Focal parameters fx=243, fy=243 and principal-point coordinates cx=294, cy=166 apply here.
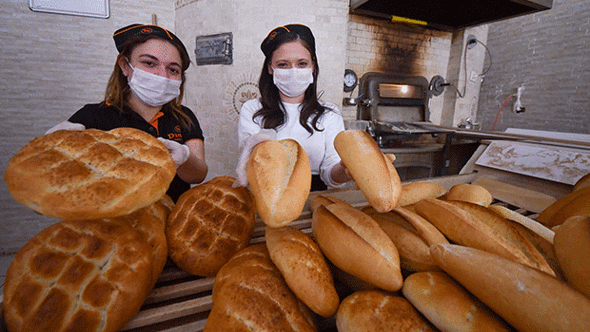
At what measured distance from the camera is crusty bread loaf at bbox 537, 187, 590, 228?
0.84 meters

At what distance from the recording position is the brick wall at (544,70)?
589cm

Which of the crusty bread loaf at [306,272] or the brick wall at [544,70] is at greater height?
the brick wall at [544,70]

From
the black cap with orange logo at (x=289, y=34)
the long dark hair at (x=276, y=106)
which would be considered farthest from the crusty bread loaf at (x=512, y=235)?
the black cap with orange logo at (x=289, y=34)

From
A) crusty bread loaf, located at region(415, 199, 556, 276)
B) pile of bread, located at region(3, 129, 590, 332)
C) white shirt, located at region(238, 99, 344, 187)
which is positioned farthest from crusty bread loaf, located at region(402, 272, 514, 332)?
white shirt, located at region(238, 99, 344, 187)

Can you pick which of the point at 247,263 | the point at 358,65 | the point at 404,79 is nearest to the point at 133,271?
the point at 247,263

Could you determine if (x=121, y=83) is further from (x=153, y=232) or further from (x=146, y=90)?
(x=153, y=232)

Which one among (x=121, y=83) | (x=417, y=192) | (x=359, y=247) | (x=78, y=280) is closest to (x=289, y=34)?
(x=121, y=83)

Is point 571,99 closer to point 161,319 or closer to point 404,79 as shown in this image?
point 404,79

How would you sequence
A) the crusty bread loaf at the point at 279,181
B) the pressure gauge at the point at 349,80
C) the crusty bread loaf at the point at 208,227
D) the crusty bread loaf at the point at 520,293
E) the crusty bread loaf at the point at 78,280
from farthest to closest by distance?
the pressure gauge at the point at 349,80, the crusty bread loaf at the point at 208,227, the crusty bread loaf at the point at 279,181, the crusty bread loaf at the point at 78,280, the crusty bread loaf at the point at 520,293

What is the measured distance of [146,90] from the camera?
170 cm

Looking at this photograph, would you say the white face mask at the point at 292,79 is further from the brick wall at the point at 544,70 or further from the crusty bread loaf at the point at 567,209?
the brick wall at the point at 544,70

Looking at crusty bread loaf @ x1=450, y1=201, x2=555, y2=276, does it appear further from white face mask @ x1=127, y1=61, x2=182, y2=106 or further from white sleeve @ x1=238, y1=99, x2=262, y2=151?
white face mask @ x1=127, y1=61, x2=182, y2=106

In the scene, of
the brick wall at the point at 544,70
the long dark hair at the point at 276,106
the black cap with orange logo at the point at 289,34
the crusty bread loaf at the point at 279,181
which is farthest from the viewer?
the brick wall at the point at 544,70

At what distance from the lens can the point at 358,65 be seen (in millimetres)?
4852
